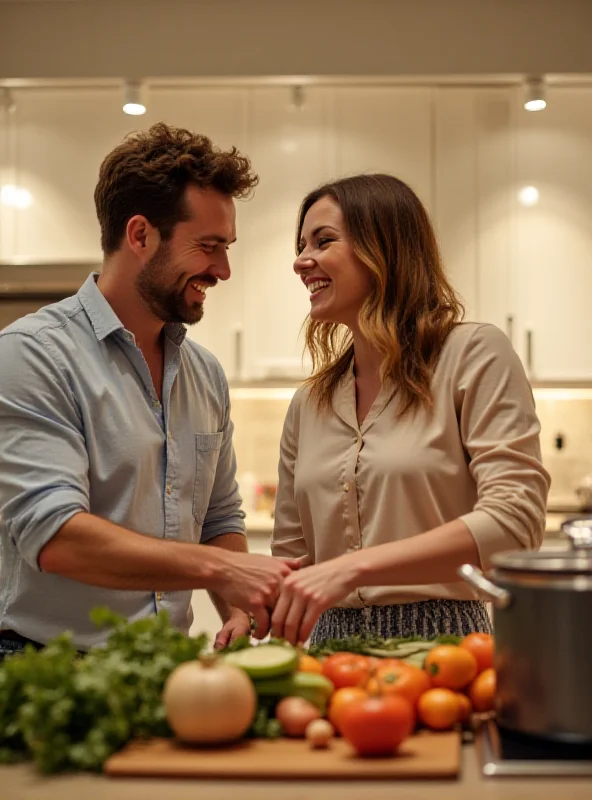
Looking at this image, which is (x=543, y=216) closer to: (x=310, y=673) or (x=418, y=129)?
(x=418, y=129)

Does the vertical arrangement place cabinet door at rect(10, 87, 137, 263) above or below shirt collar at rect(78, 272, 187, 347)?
above

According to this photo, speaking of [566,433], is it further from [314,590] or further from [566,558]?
[566,558]

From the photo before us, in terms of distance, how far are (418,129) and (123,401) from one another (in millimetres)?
2855

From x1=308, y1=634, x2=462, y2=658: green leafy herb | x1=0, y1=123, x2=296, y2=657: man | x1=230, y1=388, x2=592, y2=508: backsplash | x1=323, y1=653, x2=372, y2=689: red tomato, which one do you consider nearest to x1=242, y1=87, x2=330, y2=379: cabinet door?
x1=230, y1=388, x2=592, y2=508: backsplash

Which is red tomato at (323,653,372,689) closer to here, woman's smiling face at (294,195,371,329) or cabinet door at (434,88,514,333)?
woman's smiling face at (294,195,371,329)

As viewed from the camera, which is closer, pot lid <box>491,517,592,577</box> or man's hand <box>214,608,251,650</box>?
pot lid <box>491,517,592,577</box>

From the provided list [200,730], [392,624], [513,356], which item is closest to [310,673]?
[200,730]

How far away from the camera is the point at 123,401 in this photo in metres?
1.78

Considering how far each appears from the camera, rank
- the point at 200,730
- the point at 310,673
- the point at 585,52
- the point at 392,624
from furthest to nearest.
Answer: the point at 585,52, the point at 392,624, the point at 310,673, the point at 200,730

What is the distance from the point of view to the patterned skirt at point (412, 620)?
167 centimetres

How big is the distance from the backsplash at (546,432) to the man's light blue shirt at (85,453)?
251 centimetres

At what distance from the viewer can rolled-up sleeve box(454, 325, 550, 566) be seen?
1518mm

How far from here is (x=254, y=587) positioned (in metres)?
1.55

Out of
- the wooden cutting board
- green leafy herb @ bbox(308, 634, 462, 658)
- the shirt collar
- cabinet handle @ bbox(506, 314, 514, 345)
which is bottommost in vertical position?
the wooden cutting board
